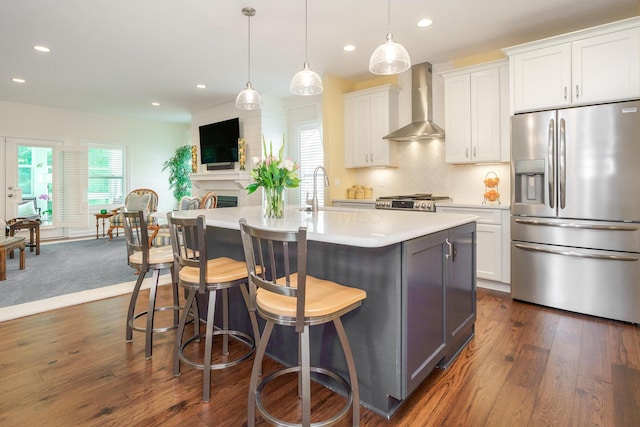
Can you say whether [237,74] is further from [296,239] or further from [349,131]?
[296,239]

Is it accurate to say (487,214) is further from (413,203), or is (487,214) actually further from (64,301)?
(64,301)

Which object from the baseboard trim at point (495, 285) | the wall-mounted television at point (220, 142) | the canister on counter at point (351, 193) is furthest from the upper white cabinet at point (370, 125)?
the wall-mounted television at point (220, 142)

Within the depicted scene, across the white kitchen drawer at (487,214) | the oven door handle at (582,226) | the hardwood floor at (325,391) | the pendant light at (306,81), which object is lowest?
the hardwood floor at (325,391)

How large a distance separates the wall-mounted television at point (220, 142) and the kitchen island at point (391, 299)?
493 cm

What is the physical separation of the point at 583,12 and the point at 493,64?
84cm

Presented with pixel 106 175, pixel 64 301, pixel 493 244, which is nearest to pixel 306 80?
pixel 493 244

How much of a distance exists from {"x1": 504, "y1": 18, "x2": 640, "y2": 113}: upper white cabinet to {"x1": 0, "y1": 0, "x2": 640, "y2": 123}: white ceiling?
333mm

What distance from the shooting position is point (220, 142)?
23.6ft

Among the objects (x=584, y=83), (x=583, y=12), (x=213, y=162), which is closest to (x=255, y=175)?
(x=584, y=83)

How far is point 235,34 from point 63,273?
362 centimetres

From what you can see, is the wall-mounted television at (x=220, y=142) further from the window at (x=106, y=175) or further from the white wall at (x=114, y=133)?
the window at (x=106, y=175)

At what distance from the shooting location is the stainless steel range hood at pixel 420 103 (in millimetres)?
4613

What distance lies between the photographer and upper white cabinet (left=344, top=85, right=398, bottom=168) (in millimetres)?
4883

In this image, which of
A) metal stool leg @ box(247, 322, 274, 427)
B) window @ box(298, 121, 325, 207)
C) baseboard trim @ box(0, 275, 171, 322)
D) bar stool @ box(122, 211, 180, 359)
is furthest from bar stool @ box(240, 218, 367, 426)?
window @ box(298, 121, 325, 207)
